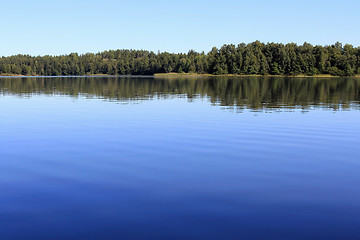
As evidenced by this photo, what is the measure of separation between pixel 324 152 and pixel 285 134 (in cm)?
524

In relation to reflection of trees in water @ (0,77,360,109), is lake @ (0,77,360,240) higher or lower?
lower

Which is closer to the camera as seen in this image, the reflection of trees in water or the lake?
the lake

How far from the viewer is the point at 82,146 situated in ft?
63.9

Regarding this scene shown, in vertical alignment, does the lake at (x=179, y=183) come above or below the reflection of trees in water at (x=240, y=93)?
below

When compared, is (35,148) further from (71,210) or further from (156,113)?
(156,113)

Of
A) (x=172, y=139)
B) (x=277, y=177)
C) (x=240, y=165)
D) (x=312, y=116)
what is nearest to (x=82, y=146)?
(x=172, y=139)

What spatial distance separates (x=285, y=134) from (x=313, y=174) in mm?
9642

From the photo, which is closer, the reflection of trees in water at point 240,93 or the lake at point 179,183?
the lake at point 179,183

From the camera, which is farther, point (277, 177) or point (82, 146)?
point (82, 146)

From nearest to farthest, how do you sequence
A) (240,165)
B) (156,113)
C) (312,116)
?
(240,165), (312,116), (156,113)

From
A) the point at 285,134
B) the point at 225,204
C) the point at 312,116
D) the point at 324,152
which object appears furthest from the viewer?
the point at 312,116

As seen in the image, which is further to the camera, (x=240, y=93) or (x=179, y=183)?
(x=240, y=93)

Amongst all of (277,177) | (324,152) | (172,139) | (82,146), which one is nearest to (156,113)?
(172,139)

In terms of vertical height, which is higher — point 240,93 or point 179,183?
point 240,93
